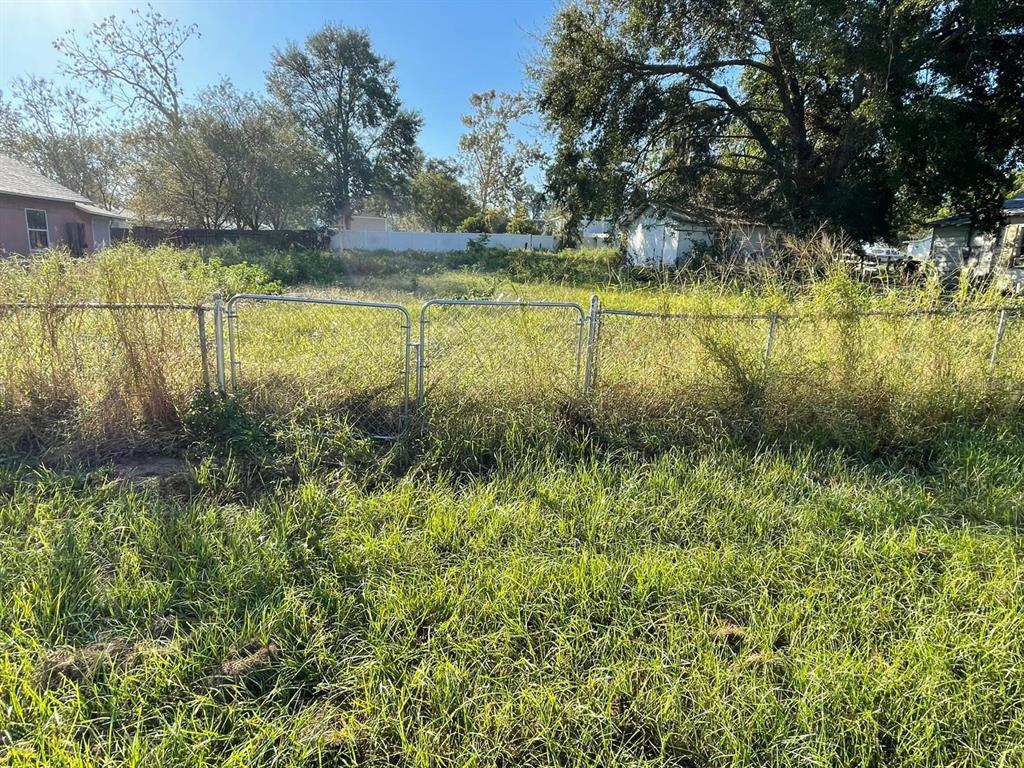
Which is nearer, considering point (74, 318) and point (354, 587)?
point (354, 587)

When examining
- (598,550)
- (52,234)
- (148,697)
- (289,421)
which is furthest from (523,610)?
(52,234)

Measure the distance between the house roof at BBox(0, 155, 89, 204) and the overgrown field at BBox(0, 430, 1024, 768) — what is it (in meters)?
16.0

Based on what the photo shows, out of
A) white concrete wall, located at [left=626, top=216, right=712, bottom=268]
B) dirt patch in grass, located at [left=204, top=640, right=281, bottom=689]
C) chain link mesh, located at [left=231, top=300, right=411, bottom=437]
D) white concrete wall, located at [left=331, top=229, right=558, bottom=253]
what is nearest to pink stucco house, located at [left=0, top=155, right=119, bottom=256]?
chain link mesh, located at [left=231, top=300, right=411, bottom=437]

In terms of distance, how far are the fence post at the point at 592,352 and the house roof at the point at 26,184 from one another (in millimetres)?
16936

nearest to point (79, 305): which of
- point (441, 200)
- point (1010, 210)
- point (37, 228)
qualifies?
point (37, 228)

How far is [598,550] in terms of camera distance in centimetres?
269

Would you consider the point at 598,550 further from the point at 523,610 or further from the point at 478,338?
the point at 478,338

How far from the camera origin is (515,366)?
4.25 meters

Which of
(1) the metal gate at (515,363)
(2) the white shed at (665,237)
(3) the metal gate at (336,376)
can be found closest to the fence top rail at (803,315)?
(1) the metal gate at (515,363)

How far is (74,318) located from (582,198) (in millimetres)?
15072

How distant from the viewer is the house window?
48.7 feet

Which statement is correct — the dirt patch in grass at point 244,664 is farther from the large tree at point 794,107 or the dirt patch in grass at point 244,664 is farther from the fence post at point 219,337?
the large tree at point 794,107

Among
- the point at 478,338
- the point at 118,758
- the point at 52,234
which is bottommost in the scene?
the point at 118,758

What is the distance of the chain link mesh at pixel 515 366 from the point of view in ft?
13.5
